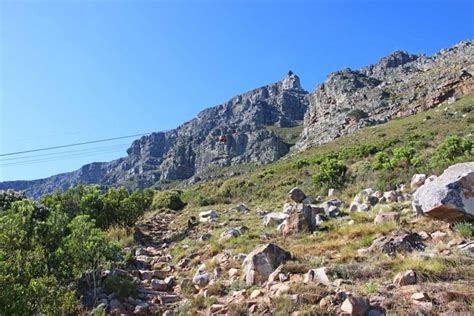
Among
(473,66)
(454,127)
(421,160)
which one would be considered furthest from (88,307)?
(473,66)

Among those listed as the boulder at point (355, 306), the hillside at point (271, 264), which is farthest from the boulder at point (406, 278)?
the boulder at point (355, 306)

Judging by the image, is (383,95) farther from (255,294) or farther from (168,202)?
(255,294)

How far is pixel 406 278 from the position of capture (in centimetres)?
576

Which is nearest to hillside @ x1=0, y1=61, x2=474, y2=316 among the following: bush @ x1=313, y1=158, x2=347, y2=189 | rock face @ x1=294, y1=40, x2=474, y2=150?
bush @ x1=313, y1=158, x2=347, y2=189

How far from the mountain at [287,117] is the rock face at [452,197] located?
23930 mm

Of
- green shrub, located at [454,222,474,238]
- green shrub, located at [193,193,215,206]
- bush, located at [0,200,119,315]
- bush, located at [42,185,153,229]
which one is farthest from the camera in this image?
green shrub, located at [193,193,215,206]

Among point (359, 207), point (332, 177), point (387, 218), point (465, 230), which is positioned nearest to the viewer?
point (465, 230)

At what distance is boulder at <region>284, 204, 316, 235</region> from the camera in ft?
33.0

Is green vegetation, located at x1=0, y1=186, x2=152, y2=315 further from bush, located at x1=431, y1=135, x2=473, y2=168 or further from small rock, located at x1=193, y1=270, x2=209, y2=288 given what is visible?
bush, located at x1=431, y1=135, x2=473, y2=168

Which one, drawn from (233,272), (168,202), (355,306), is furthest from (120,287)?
(168,202)

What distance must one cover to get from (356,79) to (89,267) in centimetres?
11769

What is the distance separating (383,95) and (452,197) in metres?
82.5

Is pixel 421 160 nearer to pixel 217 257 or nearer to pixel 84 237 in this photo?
pixel 217 257

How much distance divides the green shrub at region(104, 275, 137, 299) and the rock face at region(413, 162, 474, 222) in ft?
21.1
